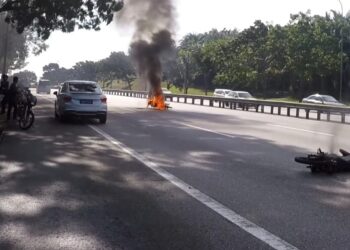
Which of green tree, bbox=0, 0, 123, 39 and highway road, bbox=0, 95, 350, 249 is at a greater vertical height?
green tree, bbox=0, 0, 123, 39

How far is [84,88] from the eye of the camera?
2112 cm

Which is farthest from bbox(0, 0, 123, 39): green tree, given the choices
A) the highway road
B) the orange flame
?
the highway road

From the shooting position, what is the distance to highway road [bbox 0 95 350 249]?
17.7 feet

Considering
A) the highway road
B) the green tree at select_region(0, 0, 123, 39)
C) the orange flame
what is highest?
the green tree at select_region(0, 0, 123, 39)

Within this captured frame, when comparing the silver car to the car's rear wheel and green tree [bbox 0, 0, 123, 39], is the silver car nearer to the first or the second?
the car's rear wheel

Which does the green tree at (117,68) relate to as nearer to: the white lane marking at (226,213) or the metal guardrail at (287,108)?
the metal guardrail at (287,108)

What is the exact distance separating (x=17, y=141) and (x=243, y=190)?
819 cm

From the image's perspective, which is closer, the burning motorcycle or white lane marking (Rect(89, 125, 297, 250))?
white lane marking (Rect(89, 125, 297, 250))

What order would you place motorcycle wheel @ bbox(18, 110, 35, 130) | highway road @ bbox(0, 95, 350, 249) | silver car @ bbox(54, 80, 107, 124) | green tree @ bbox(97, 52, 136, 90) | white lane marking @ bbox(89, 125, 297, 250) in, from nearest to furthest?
white lane marking @ bbox(89, 125, 297, 250) < highway road @ bbox(0, 95, 350, 249) < motorcycle wheel @ bbox(18, 110, 35, 130) < silver car @ bbox(54, 80, 107, 124) < green tree @ bbox(97, 52, 136, 90)

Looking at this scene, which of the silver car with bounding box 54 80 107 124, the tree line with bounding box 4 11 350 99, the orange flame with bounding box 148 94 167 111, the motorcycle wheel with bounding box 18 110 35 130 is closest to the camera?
the motorcycle wheel with bounding box 18 110 35 130

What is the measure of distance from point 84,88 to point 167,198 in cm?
1449

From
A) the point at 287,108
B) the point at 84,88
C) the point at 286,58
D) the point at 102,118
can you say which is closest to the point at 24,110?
the point at 84,88

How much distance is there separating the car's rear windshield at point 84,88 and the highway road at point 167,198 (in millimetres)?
7282

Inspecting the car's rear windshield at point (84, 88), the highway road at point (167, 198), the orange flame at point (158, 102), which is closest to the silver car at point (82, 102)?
the car's rear windshield at point (84, 88)
